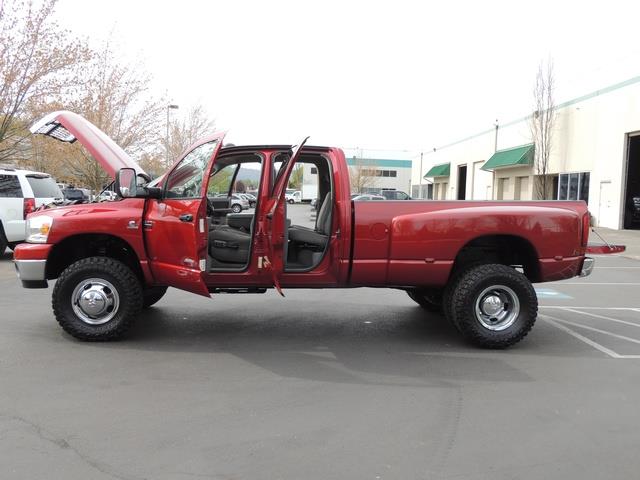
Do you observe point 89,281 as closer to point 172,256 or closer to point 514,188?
point 172,256

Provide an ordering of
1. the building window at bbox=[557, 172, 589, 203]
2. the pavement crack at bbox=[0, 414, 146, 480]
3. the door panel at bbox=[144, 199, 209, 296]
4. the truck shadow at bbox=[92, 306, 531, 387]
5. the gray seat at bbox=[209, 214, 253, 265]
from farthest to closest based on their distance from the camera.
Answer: the building window at bbox=[557, 172, 589, 203] → the gray seat at bbox=[209, 214, 253, 265] → the door panel at bbox=[144, 199, 209, 296] → the truck shadow at bbox=[92, 306, 531, 387] → the pavement crack at bbox=[0, 414, 146, 480]

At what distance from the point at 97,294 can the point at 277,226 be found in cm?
194

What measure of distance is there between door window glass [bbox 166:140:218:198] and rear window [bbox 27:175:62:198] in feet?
24.6

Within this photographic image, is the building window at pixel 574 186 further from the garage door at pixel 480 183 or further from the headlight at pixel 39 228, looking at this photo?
the headlight at pixel 39 228

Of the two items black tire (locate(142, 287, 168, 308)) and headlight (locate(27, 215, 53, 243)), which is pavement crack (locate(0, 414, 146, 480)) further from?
black tire (locate(142, 287, 168, 308))

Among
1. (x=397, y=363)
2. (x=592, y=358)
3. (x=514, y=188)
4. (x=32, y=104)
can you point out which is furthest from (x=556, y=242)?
(x=514, y=188)

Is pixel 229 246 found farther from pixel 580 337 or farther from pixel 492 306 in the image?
pixel 580 337

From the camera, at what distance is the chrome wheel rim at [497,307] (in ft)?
18.8

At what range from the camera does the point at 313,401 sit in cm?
423

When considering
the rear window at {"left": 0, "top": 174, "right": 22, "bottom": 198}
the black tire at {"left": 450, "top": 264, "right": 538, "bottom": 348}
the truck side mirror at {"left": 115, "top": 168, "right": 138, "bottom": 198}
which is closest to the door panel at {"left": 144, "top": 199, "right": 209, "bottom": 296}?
the truck side mirror at {"left": 115, "top": 168, "right": 138, "bottom": 198}

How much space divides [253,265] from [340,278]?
0.90 meters

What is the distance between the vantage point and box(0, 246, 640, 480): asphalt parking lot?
328 cm

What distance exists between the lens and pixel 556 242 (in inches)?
227

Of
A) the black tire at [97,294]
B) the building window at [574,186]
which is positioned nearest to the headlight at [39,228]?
the black tire at [97,294]
